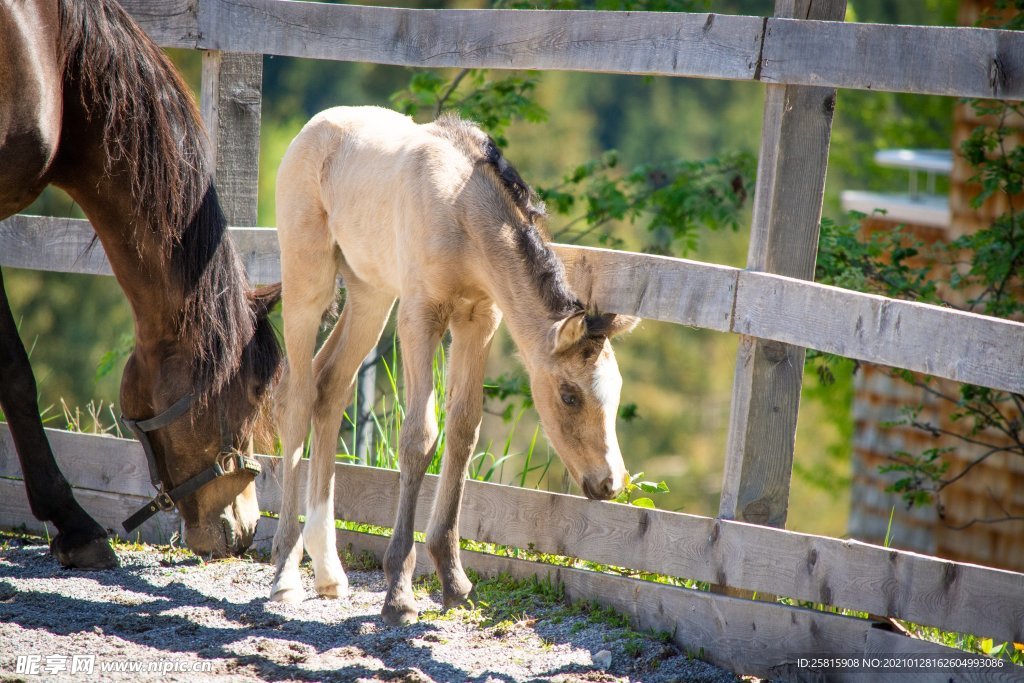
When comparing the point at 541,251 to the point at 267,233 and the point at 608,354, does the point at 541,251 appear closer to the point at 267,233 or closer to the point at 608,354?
the point at 608,354

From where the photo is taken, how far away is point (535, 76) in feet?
18.5

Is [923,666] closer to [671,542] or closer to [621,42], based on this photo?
[671,542]

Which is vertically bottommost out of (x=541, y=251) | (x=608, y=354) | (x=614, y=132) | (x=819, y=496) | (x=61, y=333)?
(x=819, y=496)

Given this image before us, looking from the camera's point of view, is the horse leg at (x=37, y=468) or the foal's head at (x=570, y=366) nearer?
the foal's head at (x=570, y=366)

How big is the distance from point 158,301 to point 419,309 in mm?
1189

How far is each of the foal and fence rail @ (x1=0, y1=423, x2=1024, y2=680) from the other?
353 millimetres

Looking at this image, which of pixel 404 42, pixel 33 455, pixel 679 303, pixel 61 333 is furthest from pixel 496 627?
pixel 61 333

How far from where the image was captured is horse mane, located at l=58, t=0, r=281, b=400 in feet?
12.3

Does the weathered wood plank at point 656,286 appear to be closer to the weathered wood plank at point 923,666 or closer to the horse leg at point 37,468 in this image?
the weathered wood plank at point 923,666

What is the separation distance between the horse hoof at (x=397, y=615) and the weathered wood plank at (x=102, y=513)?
155cm

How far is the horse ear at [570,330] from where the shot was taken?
10.3ft

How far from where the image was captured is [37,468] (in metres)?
3.99

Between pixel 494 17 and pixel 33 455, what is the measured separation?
258 cm

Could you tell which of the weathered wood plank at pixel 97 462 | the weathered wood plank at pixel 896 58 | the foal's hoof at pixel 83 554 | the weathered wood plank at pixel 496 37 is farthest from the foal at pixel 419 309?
the weathered wood plank at pixel 896 58
